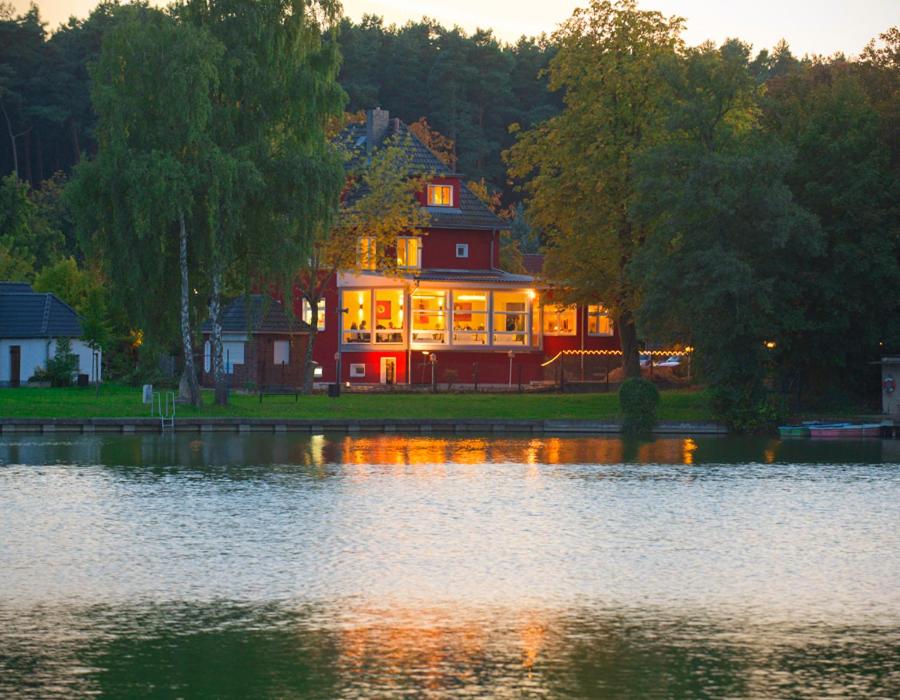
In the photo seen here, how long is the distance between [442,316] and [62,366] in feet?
63.1

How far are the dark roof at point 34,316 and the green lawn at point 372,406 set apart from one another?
37.3ft

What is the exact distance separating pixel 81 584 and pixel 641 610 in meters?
7.93

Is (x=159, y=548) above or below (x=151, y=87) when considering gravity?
below

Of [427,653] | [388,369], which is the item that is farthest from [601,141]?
[427,653]

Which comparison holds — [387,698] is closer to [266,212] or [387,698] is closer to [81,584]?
[81,584]

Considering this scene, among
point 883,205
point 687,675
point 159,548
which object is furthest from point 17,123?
point 687,675

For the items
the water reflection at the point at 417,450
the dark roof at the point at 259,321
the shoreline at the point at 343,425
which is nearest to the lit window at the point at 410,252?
the dark roof at the point at 259,321

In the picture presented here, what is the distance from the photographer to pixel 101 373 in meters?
81.8

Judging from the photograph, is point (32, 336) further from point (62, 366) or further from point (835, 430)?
point (835, 430)

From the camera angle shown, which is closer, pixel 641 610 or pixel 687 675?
pixel 687 675

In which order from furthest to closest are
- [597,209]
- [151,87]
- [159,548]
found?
[597,209] < [151,87] < [159,548]

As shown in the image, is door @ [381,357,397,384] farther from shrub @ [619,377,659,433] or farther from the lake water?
the lake water

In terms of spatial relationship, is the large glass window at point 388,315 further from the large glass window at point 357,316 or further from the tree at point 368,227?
the tree at point 368,227

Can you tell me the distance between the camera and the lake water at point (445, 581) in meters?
16.2
